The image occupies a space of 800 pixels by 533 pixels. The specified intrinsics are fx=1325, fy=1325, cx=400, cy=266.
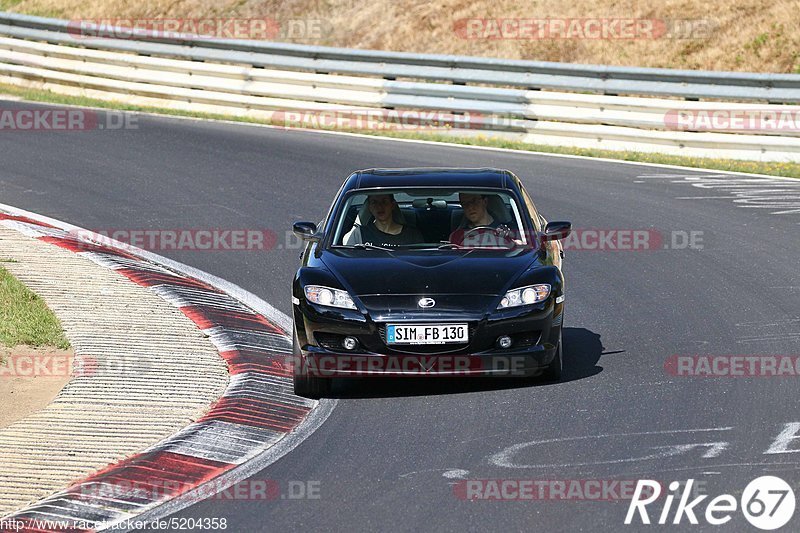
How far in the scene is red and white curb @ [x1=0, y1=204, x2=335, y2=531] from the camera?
6773 mm

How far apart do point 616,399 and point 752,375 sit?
117 centimetres

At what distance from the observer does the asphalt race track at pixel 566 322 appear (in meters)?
6.95

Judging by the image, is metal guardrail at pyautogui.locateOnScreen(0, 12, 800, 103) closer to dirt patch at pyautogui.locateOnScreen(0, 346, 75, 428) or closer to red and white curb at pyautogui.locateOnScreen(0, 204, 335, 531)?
red and white curb at pyautogui.locateOnScreen(0, 204, 335, 531)

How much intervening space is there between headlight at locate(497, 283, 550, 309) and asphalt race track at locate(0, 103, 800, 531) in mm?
592

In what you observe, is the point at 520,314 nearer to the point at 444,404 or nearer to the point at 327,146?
the point at 444,404

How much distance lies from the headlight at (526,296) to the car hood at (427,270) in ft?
0.25

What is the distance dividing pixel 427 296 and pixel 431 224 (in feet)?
4.67

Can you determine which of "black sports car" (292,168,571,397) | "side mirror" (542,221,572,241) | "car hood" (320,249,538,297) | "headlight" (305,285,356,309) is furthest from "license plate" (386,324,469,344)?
"side mirror" (542,221,572,241)

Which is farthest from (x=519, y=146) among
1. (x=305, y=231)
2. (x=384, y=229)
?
(x=305, y=231)

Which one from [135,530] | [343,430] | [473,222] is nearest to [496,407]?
[343,430]

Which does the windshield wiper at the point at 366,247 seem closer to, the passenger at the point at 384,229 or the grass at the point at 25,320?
the passenger at the point at 384,229

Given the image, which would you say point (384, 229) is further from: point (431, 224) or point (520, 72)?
point (520, 72)

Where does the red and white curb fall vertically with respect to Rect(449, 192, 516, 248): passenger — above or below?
below

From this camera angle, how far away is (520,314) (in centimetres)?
888
